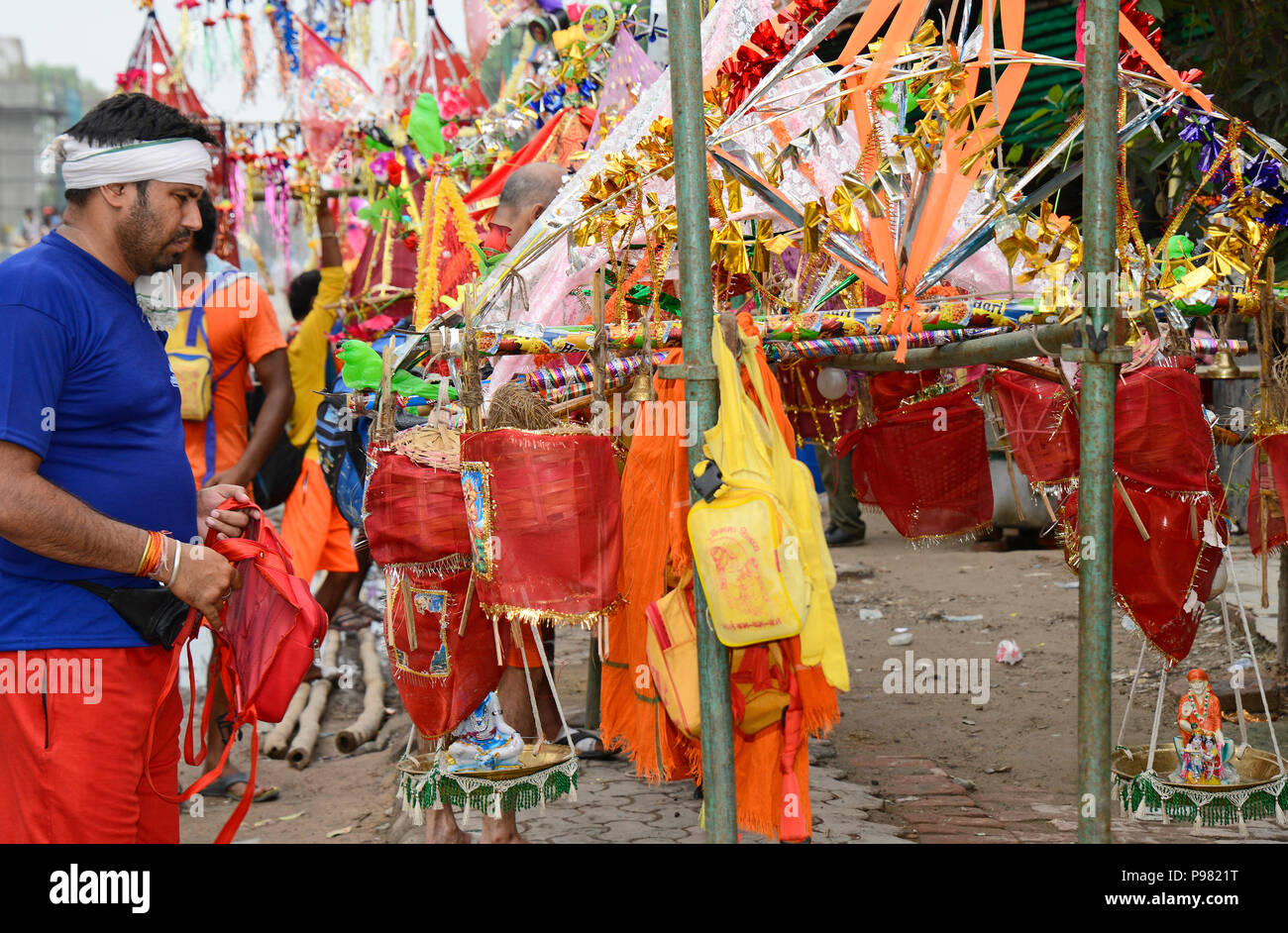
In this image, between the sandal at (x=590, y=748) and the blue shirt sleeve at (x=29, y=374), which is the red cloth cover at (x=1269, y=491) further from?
the blue shirt sleeve at (x=29, y=374)

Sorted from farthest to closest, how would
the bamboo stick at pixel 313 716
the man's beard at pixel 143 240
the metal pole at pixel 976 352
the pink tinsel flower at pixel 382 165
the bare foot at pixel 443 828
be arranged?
1. the pink tinsel flower at pixel 382 165
2. the bamboo stick at pixel 313 716
3. the bare foot at pixel 443 828
4. the metal pole at pixel 976 352
5. the man's beard at pixel 143 240

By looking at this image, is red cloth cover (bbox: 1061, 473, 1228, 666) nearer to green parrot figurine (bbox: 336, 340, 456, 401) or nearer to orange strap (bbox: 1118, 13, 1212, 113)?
orange strap (bbox: 1118, 13, 1212, 113)

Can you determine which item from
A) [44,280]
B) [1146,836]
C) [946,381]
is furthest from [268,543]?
[1146,836]

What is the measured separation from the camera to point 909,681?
17.4 feet

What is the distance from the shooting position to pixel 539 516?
224cm

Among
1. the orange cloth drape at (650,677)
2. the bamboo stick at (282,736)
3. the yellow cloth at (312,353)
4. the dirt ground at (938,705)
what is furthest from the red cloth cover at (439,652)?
the yellow cloth at (312,353)

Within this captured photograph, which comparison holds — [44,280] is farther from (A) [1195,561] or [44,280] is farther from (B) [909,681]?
(B) [909,681]

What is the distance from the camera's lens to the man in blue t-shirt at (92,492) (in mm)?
1894

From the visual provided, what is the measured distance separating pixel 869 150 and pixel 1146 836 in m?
2.12

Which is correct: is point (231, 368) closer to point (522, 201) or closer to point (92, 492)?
point (522, 201)

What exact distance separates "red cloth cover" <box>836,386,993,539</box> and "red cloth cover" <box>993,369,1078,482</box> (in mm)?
302

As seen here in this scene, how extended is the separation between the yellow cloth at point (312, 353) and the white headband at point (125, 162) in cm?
295

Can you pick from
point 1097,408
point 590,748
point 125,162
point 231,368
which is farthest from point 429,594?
point 590,748
